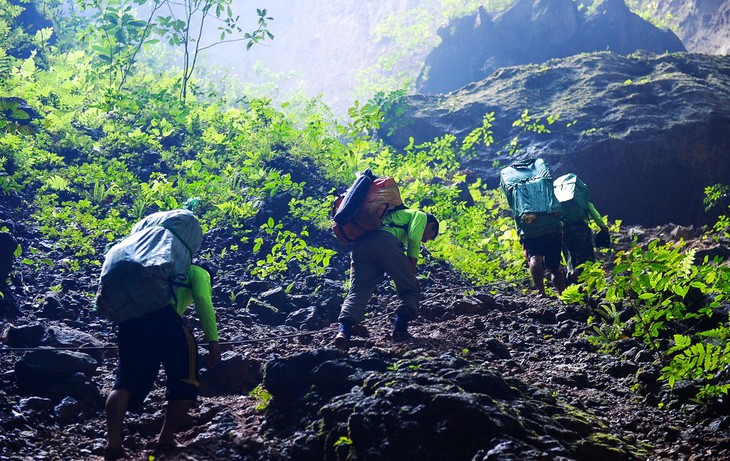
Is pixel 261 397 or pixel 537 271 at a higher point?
pixel 261 397

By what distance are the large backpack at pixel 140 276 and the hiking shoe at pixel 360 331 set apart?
2.28 metres

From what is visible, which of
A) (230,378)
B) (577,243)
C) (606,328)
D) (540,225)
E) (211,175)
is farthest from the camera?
(211,175)

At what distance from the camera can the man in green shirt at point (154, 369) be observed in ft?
13.5

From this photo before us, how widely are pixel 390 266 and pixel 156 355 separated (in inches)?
101

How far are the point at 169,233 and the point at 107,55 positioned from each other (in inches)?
471

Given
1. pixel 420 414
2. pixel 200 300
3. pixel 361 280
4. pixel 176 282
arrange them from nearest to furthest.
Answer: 1. pixel 420 414
2. pixel 176 282
3. pixel 200 300
4. pixel 361 280

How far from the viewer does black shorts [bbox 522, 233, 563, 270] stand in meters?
7.55

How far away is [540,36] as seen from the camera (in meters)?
21.3

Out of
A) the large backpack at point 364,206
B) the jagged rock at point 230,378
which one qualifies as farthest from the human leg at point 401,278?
the jagged rock at point 230,378

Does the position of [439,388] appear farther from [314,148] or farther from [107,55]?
[107,55]

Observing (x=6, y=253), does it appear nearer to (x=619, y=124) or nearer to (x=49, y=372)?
(x=49, y=372)

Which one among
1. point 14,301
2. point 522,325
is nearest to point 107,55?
Result: point 14,301

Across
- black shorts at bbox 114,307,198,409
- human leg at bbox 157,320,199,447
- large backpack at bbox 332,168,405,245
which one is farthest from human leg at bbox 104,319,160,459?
large backpack at bbox 332,168,405,245

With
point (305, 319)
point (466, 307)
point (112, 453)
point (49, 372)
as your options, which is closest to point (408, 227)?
point (466, 307)
